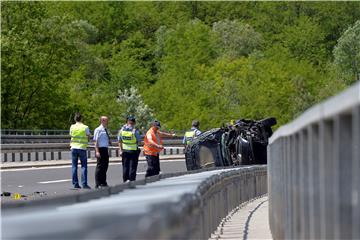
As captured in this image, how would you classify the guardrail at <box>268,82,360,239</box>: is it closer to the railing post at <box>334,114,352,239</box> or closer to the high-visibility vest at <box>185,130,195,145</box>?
the railing post at <box>334,114,352,239</box>

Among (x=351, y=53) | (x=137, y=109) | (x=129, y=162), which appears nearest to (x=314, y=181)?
(x=129, y=162)

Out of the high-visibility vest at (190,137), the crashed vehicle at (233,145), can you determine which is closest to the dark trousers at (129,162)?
the crashed vehicle at (233,145)

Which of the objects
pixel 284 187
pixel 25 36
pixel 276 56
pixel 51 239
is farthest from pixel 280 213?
pixel 276 56

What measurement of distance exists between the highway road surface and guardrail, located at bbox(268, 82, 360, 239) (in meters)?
18.3

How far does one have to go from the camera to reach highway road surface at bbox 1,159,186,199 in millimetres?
28672

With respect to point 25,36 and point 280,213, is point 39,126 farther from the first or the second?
point 280,213

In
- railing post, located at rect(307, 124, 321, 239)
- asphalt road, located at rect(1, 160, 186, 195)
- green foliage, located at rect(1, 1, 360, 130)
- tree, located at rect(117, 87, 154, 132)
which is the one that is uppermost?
green foliage, located at rect(1, 1, 360, 130)

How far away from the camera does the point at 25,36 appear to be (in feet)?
297

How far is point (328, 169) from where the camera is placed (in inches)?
248

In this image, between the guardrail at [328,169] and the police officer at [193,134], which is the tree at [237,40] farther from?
the guardrail at [328,169]

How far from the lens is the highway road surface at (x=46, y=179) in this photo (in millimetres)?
28672

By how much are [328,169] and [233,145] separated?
2527 centimetres

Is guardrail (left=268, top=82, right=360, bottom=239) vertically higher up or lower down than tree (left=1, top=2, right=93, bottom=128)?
lower down

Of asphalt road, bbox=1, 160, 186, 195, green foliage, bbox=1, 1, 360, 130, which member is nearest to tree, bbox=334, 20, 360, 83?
green foliage, bbox=1, 1, 360, 130
